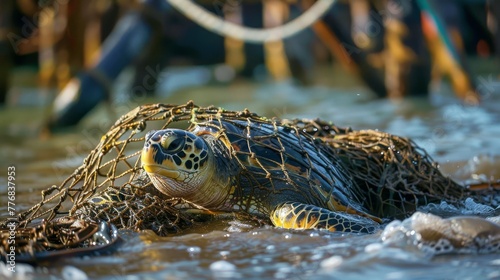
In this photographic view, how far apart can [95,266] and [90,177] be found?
91 cm

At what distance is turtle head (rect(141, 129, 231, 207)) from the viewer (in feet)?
13.3

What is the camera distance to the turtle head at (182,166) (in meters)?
4.05

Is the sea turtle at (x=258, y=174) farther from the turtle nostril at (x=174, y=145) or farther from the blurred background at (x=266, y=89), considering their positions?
the blurred background at (x=266, y=89)

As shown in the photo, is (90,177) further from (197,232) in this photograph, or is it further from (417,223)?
(417,223)

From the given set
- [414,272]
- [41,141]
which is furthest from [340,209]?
[41,141]

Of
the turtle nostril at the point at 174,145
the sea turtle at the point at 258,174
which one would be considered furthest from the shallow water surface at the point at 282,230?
the turtle nostril at the point at 174,145

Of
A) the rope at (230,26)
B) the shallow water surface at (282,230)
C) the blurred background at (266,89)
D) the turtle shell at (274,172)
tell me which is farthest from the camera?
the rope at (230,26)

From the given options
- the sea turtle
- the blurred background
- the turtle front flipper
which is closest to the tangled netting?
the sea turtle

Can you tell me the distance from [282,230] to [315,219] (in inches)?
6.8

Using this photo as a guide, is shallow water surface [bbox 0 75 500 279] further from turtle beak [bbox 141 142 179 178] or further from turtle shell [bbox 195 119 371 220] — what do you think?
turtle beak [bbox 141 142 179 178]

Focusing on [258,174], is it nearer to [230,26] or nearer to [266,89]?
[230,26]

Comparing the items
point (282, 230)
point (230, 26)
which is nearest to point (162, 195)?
point (282, 230)

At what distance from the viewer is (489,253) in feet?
12.0

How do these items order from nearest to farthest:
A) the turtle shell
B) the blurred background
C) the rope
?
the blurred background
the turtle shell
the rope
